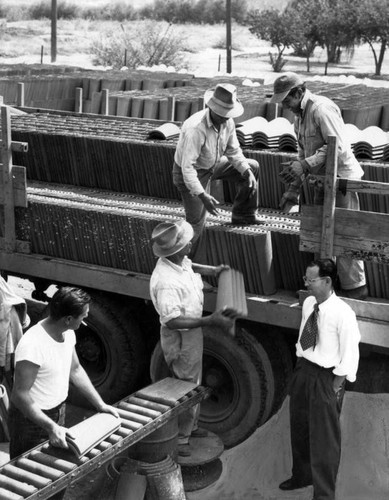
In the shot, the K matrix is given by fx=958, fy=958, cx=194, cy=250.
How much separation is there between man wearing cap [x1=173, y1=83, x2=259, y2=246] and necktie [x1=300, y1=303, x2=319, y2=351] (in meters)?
1.40

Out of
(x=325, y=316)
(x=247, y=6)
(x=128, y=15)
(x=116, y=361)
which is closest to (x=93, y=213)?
(x=116, y=361)

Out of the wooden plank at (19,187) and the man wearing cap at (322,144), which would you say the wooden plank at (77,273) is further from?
the man wearing cap at (322,144)

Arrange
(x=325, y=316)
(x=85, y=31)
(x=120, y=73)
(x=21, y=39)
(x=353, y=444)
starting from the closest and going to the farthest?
(x=325, y=316) → (x=353, y=444) → (x=120, y=73) → (x=21, y=39) → (x=85, y=31)

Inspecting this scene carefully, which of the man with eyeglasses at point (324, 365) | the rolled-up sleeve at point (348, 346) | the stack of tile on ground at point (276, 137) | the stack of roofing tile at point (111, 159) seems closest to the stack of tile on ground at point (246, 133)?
the stack of tile on ground at point (276, 137)

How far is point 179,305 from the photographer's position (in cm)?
698

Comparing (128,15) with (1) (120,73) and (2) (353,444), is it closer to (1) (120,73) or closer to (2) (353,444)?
(1) (120,73)

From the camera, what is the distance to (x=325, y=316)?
657 cm

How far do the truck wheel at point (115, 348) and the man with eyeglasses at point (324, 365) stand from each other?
2.14m

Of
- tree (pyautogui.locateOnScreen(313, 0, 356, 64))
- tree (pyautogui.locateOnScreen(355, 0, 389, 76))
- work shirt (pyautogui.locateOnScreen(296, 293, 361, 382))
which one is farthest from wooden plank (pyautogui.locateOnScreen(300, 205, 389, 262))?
tree (pyautogui.locateOnScreen(313, 0, 356, 64))

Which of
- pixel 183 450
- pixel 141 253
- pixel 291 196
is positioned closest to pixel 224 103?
pixel 291 196

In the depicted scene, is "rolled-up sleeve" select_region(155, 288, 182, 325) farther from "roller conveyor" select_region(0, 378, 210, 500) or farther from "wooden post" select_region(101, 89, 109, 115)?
"wooden post" select_region(101, 89, 109, 115)

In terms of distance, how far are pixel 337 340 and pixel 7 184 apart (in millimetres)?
3614

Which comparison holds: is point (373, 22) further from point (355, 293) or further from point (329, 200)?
point (329, 200)

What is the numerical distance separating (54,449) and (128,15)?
7299 centimetres
